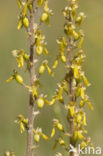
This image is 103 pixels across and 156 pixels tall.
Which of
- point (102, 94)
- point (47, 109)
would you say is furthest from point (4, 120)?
point (102, 94)

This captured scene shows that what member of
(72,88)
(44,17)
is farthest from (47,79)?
(72,88)

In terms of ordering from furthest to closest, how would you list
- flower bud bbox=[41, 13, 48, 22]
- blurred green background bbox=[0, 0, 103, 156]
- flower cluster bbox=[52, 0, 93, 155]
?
blurred green background bbox=[0, 0, 103, 156]
flower bud bbox=[41, 13, 48, 22]
flower cluster bbox=[52, 0, 93, 155]

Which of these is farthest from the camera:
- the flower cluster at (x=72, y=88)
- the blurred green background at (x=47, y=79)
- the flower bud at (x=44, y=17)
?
the blurred green background at (x=47, y=79)

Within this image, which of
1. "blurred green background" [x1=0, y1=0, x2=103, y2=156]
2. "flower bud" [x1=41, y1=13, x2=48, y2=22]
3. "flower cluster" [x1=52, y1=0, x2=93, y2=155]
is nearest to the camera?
"flower cluster" [x1=52, y1=0, x2=93, y2=155]

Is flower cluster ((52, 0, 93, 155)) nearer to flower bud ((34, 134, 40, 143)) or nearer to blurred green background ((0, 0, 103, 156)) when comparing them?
flower bud ((34, 134, 40, 143))

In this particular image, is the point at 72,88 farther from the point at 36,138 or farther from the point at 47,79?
the point at 47,79

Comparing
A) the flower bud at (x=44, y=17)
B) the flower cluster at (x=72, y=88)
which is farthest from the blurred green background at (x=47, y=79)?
the flower bud at (x=44, y=17)

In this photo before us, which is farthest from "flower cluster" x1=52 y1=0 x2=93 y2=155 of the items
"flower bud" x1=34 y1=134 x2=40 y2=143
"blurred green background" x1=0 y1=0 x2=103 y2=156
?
"blurred green background" x1=0 y1=0 x2=103 y2=156

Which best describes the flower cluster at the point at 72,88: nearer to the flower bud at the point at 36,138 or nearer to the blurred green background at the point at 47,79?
the flower bud at the point at 36,138
